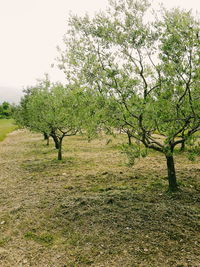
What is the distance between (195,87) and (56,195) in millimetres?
10721

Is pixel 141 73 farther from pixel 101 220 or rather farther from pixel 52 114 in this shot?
pixel 52 114

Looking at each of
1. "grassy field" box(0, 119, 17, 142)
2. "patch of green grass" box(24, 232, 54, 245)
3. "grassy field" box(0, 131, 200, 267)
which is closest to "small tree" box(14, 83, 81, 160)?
"grassy field" box(0, 131, 200, 267)

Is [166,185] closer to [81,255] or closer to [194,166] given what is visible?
[194,166]

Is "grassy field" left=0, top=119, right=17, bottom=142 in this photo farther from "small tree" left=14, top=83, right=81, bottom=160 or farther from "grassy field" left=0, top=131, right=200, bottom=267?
"grassy field" left=0, top=131, right=200, bottom=267

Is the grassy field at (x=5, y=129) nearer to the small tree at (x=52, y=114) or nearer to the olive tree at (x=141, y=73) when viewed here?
the small tree at (x=52, y=114)

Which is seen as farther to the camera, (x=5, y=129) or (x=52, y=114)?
(x=5, y=129)

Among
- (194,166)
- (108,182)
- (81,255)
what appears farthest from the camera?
(194,166)

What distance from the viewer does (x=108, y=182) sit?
59.5 ft

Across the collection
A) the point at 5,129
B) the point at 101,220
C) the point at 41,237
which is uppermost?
the point at 5,129

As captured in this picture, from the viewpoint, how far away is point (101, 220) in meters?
11.9

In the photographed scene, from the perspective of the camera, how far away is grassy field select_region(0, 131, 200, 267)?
364 inches

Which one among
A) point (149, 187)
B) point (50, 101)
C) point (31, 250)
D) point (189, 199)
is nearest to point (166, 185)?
point (149, 187)

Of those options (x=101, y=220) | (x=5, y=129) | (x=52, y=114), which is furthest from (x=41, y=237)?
(x=5, y=129)

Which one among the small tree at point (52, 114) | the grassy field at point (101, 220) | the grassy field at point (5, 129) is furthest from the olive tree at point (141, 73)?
the grassy field at point (5, 129)
